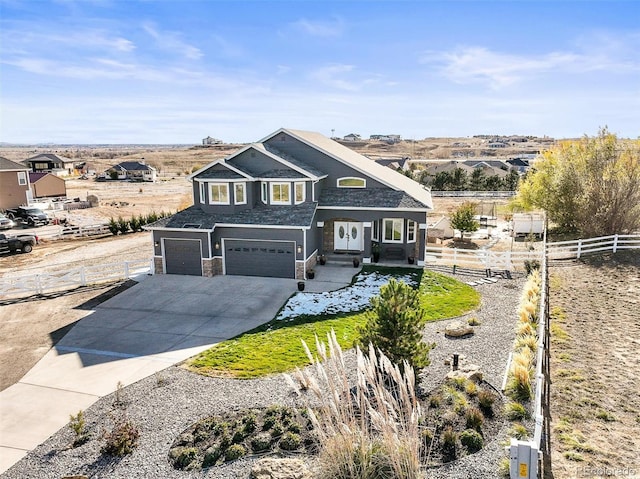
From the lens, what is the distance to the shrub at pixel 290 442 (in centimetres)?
977

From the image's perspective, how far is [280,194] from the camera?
25969 millimetres

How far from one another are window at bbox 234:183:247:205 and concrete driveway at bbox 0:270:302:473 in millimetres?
4195

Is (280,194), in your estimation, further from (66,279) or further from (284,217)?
(66,279)

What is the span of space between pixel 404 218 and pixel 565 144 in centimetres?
1734

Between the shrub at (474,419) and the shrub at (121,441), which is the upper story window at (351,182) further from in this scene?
the shrub at (121,441)

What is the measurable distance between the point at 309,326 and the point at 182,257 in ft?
34.5

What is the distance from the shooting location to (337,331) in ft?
55.1

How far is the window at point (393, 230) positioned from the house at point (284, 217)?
6cm

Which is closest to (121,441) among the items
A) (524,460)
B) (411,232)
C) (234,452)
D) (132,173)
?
(234,452)

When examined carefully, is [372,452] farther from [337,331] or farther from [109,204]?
[109,204]

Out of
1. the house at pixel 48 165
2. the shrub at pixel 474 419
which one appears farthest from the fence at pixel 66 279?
the house at pixel 48 165

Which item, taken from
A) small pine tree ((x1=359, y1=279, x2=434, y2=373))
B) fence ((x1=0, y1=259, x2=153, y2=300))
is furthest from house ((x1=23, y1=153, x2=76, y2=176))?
small pine tree ((x1=359, y1=279, x2=434, y2=373))

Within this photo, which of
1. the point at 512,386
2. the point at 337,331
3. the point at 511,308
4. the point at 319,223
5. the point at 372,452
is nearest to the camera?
the point at 372,452

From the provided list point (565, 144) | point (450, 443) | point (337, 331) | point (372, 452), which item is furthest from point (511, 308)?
point (565, 144)
